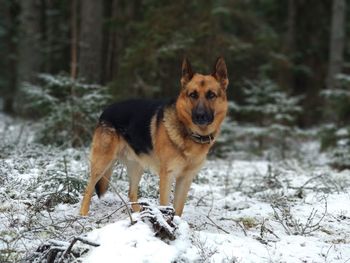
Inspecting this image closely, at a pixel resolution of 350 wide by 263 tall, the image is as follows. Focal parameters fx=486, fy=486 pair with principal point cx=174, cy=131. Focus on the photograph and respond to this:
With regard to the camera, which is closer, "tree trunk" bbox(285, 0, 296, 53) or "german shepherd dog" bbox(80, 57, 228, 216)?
"german shepherd dog" bbox(80, 57, 228, 216)

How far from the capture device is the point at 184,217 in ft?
21.0

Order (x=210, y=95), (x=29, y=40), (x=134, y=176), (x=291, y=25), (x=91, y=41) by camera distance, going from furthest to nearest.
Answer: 1. (x=291, y=25)
2. (x=29, y=40)
3. (x=91, y=41)
4. (x=134, y=176)
5. (x=210, y=95)

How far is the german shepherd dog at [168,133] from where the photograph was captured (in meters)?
5.81

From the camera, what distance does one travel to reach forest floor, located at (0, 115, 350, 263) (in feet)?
13.4

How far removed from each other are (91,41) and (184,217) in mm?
7896

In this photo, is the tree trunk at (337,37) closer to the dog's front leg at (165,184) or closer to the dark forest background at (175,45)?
the dark forest background at (175,45)

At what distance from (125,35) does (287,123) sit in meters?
6.00

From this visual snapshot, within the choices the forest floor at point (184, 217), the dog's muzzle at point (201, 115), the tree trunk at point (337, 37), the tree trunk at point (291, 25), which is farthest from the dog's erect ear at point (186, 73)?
the tree trunk at point (291, 25)

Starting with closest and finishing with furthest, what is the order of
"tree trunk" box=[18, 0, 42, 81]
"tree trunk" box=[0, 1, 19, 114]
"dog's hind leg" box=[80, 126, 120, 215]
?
1. "dog's hind leg" box=[80, 126, 120, 215]
2. "tree trunk" box=[18, 0, 42, 81]
3. "tree trunk" box=[0, 1, 19, 114]

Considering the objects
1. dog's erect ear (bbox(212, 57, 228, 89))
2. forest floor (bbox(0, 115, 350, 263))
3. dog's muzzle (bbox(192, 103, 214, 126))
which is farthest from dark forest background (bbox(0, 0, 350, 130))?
dog's muzzle (bbox(192, 103, 214, 126))

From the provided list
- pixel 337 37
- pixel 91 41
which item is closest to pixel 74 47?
pixel 91 41

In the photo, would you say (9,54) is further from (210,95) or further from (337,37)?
(210,95)

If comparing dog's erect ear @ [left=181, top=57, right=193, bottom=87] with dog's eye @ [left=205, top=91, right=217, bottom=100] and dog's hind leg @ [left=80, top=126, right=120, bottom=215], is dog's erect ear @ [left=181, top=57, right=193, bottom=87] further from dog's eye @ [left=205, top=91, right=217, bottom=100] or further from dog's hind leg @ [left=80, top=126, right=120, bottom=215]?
dog's hind leg @ [left=80, top=126, right=120, bottom=215]

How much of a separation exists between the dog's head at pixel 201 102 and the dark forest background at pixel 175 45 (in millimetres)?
5065
